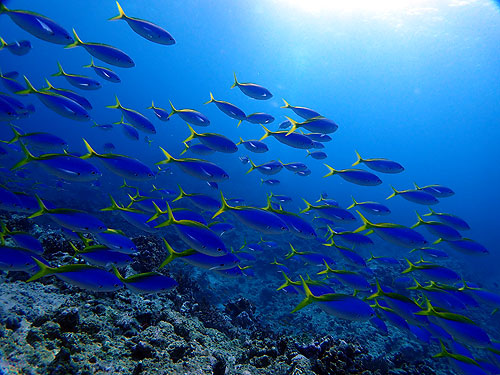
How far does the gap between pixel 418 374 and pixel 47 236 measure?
8312 mm

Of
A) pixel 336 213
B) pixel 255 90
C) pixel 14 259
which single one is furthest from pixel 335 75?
pixel 14 259

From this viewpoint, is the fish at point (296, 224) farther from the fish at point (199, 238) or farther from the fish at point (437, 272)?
the fish at point (437, 272)

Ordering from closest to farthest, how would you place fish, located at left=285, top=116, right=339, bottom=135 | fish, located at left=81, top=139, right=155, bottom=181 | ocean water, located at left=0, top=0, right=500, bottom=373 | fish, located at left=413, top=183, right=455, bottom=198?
fish, located at left=81, top=139, right=155, bottom=181 → fish, located at left=285, top=116, right=339, bottom=135 → fish, located at left=413, top=183, right=455, bottom=198 → ocean water, located at left=0, top=0, right=500, bottom=373

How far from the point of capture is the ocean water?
14.4 metres

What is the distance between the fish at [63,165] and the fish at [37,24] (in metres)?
2.33

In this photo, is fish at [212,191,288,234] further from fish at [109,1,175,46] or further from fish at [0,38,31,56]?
fish at [0,38,31,56]

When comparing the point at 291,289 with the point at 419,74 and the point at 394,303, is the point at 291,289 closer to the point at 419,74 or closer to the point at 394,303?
the point at 394,303

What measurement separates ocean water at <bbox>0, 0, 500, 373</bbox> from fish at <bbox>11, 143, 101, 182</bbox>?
2.90 ft

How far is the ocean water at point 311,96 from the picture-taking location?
14.4 m

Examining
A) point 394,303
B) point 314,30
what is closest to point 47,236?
point 394,303

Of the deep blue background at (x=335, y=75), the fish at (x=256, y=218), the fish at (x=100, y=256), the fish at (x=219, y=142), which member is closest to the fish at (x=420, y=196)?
the fish at (x=256, y=218)

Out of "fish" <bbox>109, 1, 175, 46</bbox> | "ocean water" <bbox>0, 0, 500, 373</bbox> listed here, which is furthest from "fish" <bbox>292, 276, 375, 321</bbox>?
"fish" <bbox>109, 1, 175, 46</bbox>

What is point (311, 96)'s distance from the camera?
314ft

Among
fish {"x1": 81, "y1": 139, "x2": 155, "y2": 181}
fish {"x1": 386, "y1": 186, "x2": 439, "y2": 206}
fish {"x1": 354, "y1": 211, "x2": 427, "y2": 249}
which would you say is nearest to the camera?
fish {"x1": 81, "y1": 139, "x2": 155, "y2": 181}
